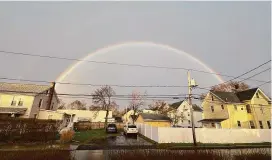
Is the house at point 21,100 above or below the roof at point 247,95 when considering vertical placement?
below

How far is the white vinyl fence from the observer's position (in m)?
19.7

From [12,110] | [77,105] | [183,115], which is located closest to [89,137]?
[12,110]

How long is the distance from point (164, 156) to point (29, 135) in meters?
17.7

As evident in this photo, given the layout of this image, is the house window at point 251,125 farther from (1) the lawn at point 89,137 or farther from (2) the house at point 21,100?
(2) the house at point 21,100

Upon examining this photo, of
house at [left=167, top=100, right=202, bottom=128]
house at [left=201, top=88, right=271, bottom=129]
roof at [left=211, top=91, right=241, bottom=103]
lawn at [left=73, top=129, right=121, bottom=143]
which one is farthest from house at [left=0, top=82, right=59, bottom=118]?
roof at [left=211, top=91, right=241, bottom=103]

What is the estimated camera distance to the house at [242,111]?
32469 millimetres

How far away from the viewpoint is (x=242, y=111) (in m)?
33.5

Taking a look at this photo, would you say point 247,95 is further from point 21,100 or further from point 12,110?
point 21,100

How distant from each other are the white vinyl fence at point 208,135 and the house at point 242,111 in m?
9.40

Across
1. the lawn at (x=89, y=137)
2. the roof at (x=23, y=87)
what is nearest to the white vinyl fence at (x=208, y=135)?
the lawn at (x=89, y=137)

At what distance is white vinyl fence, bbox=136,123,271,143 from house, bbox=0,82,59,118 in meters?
26.2

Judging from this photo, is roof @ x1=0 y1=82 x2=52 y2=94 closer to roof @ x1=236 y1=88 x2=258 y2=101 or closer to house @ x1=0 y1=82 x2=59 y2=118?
house @ x1=0 y1=82 x2=59 y2=118

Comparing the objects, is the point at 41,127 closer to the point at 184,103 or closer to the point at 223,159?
the point at 223,159

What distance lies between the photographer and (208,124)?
3628 cm
